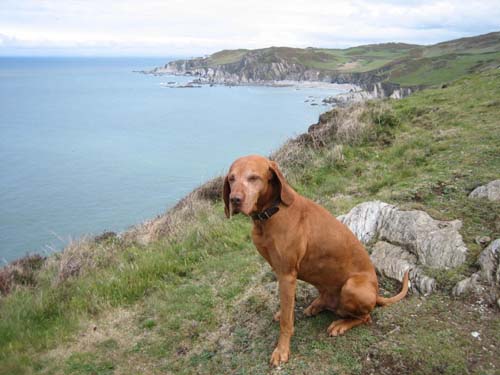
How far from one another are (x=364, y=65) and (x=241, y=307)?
125307 mm

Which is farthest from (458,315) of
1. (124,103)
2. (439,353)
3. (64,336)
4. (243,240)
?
(124,103)

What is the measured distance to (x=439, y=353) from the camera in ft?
11.7

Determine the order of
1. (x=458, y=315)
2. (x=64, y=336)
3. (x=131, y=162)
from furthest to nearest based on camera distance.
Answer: (x=131, y=162) → (x=64, y=336) → (x=458, y=315)

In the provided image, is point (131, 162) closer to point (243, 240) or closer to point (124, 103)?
point (243, 240)

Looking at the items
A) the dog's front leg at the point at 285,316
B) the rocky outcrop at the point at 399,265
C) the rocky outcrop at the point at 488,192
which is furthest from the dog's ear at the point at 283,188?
the rocky outcrop at the point at 488,192

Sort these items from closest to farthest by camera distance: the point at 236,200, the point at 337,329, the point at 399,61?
the point at 236,200 < the point at 337,329 < the point at 399,61

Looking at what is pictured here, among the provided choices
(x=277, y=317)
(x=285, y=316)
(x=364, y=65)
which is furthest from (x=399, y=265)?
(x=364, y=65)

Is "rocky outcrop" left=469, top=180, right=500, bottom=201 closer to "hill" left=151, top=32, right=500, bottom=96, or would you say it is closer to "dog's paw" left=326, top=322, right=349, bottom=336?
"dog's paw" left=326, top=322, right=349, bottom=336

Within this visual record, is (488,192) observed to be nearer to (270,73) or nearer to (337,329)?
(337,329)

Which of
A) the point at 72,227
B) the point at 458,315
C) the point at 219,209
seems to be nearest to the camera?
the point at 458,315

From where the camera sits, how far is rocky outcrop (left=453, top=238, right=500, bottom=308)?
13.4 feet

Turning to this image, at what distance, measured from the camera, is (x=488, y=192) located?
19.0 ft

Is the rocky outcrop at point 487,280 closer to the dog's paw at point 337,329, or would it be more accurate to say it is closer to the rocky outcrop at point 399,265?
the rocky outcrop at point 399,265

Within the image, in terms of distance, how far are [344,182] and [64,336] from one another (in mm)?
6020
